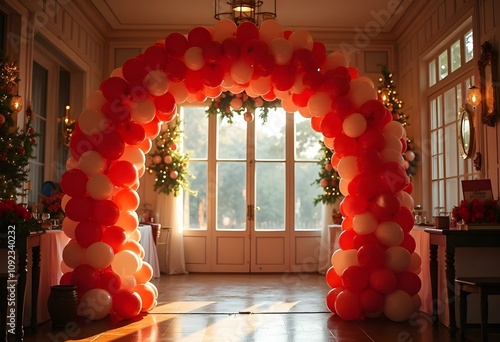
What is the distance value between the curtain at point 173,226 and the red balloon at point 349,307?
4759 millimetres

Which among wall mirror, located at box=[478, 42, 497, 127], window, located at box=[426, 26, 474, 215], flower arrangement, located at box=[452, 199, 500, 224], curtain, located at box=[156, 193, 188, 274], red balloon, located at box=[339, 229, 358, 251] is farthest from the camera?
curtain, located at box=[156, 193, 188, 274]

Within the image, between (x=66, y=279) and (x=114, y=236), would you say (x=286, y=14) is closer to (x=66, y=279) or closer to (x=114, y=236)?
(x=114, y=236)

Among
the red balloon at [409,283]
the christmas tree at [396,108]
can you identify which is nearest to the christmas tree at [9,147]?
the red balloon at [409,283]

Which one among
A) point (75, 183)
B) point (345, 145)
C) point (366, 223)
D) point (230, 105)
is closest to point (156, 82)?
point (75, 183)

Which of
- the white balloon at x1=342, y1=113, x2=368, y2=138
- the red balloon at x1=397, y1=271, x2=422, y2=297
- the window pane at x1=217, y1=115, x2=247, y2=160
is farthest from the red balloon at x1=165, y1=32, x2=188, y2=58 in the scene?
the window pane at x1=217, y1=115, x2=247, y2=160

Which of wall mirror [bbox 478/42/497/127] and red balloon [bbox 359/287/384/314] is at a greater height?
wall mirror [bbox 478/42/497/127]

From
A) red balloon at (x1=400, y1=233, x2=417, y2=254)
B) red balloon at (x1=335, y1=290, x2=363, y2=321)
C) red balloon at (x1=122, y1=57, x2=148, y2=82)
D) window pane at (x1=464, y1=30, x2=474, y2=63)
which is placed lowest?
red balloon at (x1=335, y1=290, x2=363, y2=321)

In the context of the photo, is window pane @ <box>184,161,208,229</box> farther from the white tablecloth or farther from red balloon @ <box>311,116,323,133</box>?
red balloon @ <box>311,116,323,133</box>

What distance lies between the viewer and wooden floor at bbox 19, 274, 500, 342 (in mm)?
4727

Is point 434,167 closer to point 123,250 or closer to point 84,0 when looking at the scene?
point 123,250

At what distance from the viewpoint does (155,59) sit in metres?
5.65

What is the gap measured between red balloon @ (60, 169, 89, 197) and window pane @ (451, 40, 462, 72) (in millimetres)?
4611

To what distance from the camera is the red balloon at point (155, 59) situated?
18.5 ft

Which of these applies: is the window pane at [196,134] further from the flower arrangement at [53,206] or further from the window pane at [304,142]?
the flower arrangement at [53,206]
